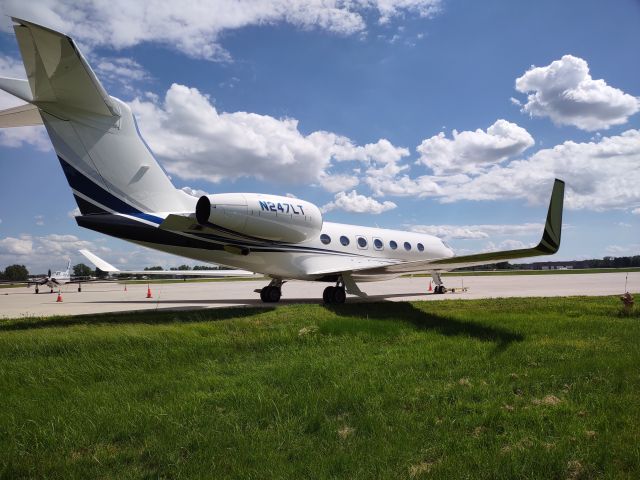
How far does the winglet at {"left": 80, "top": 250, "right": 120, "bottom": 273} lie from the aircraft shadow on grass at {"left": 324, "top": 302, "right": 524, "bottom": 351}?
11.9 meters

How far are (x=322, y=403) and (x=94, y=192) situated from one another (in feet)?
26.7

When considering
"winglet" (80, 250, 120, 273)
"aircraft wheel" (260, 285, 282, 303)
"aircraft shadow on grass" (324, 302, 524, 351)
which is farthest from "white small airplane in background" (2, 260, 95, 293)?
"aircraft shadow on grass" (324, 302, 524, 351)

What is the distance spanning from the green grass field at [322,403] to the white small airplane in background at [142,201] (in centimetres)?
347

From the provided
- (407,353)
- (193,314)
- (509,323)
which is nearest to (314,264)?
(193,314)

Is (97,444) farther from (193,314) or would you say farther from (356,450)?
(193,314)

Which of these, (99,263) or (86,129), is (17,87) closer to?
(86,129)

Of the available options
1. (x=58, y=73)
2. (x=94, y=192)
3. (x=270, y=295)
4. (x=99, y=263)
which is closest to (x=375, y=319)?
(x=94, y=192)

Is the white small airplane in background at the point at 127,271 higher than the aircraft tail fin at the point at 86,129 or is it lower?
lower

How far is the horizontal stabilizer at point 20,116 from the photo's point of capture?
9.68 m

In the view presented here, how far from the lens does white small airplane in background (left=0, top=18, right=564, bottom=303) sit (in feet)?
27.5

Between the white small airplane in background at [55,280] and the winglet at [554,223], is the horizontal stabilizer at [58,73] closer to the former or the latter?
the winglet at [554,223]

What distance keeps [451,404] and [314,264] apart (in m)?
10.4

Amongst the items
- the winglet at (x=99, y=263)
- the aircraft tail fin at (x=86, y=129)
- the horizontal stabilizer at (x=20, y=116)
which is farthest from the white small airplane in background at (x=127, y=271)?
the horizontal stabilizer at (x=20, y=116)

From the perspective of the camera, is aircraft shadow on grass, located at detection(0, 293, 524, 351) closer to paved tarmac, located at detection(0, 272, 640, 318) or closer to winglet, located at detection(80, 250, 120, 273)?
paved tarmac, located at detection(0, 272, 640, 318)
